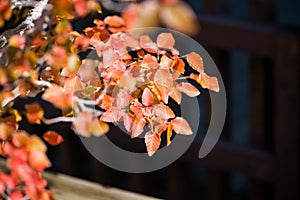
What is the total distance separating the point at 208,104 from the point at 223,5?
15.2 inches

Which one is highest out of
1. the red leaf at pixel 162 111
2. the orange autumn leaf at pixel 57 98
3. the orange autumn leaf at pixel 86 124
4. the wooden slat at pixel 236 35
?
the orange autumn leaf at pixel 57 98

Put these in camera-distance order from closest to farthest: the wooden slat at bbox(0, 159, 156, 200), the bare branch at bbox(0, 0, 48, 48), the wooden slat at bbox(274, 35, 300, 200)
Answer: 1. the bare branch at bbox(0, 0, 48, 48)
2. the wooden slat at bbox(0, 159, 156, 200)
3. the wooden slat at bbox(274, 35, 300, 200)

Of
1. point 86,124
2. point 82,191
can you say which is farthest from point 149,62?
point 82,191

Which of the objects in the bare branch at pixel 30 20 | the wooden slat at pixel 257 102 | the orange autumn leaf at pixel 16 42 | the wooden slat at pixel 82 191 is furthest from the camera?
the wooden slat at pixel 257 102

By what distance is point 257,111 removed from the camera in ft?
9.04

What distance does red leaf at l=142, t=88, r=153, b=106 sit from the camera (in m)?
1.18

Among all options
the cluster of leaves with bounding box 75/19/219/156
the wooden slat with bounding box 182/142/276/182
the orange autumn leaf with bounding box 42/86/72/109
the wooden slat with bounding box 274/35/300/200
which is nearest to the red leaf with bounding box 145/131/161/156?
the cluster of leaves with bounding box 75/19/219/156

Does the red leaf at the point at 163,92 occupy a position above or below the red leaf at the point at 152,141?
above

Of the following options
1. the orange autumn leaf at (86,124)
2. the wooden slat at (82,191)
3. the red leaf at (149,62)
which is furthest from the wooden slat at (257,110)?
the orange autumn leaf at (86,124)

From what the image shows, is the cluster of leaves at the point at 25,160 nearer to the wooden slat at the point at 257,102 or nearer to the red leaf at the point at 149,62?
the red leaf at the point at 149,62

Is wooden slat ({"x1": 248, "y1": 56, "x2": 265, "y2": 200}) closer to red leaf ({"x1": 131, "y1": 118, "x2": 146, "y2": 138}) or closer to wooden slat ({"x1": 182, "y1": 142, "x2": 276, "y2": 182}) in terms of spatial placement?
wooden slat ({"x1": 182, "y1": 142, "x2": 276, "y2": 182})

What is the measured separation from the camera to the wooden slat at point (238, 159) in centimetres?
274

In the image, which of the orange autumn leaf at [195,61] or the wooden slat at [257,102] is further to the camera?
the wooden slat at [257,102]

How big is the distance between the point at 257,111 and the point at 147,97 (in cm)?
163
